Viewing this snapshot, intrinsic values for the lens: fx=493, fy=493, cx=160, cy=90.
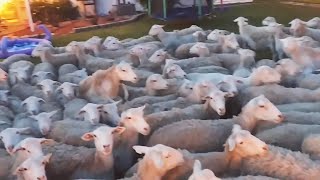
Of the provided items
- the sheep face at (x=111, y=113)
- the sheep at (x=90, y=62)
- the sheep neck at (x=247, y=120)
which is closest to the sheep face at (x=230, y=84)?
the sheep neck at (x=247, y=120)

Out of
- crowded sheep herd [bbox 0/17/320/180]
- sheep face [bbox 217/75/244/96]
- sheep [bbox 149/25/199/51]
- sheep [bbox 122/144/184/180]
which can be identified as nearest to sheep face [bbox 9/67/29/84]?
crowded sheep herd [bbox 0/17/320/180]

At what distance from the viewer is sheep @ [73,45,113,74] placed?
631 cm

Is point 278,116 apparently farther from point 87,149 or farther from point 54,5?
point 54,5

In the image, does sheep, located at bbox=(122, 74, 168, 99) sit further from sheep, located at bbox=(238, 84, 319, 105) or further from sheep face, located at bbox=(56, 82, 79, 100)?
sheep, located at bbox=(238, 84, 319, 105)

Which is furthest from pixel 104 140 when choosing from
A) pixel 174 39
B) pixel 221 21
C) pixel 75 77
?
pixel 221 21

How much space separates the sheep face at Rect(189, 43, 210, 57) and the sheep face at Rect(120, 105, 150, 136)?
2.75 metres

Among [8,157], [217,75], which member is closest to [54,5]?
[217,75]

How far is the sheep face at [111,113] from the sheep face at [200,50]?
2.26m

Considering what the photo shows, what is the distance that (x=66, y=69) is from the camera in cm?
634

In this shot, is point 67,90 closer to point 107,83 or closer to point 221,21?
point 107,83

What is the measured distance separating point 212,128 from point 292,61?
2.00 m

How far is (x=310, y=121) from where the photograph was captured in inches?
154

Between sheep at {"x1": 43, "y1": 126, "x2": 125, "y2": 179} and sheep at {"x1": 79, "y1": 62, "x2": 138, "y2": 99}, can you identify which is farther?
sheep at {"x1": 79, "y1": 62, "x2": 138, "y2": 99}

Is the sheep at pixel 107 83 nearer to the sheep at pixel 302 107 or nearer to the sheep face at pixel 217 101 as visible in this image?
the sheep face at pixel 217 101
